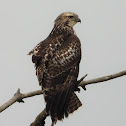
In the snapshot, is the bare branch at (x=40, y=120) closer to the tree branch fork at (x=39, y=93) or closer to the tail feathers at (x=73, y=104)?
the tree branch fork at (x=39, y=93)

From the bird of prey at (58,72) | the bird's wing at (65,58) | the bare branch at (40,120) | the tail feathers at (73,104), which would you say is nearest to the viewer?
the bare branch at (40,120)

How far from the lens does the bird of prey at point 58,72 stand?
8.61 m

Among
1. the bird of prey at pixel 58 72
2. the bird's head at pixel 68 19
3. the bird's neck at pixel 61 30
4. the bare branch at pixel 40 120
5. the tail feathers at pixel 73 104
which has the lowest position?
the bare branch at pixel 40 120

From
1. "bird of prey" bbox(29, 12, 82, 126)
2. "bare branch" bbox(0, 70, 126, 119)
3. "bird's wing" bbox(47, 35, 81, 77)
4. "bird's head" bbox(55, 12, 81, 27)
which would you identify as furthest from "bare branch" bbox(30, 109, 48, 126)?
"bird's head" bbox(55, 12, 81, 27)

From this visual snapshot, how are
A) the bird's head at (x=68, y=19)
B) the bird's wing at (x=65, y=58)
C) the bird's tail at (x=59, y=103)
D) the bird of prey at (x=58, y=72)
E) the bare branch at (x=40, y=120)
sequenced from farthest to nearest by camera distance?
the bird's head at (x=68, y=19)
the bird's wing at (x=65, y=58)
the bird of prey at (x=58, y=72)
the bird's tail at (x=59, y=103)
the bare branch at (x=40, y=120)

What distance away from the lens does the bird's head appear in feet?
35.1

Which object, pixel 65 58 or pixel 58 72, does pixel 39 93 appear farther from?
pixel 65 58

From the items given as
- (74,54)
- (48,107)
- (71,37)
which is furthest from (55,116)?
(71,37)

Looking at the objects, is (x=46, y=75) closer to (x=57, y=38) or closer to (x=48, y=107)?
(x=48, y=107)

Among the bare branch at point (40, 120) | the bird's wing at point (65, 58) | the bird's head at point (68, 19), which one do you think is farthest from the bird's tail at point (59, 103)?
the bird's head at point (68, 19)

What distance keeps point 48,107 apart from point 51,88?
1.56ft

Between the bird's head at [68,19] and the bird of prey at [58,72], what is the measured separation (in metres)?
0.99

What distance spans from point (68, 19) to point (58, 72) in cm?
235

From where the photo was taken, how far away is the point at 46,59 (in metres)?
8.96
